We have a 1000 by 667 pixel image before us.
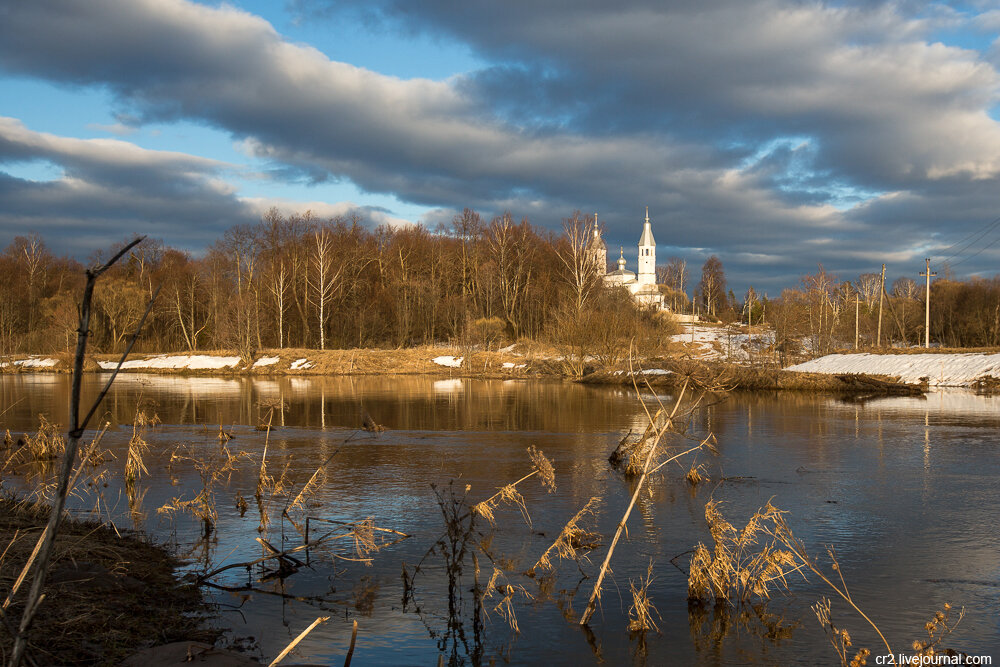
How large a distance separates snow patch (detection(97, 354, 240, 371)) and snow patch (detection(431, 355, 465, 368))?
53.1 ft

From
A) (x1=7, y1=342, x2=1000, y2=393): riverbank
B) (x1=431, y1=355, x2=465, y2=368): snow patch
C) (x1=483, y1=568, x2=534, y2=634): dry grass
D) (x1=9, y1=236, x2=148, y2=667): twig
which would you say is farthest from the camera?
(x1=431, y1=355, x2=465, y2=368): snow patch

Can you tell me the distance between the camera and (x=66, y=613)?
705 cm

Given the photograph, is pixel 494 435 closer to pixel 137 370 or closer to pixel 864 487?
pixel 864 487

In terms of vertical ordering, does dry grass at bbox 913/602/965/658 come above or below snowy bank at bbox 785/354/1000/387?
below

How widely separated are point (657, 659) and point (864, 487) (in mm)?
9249

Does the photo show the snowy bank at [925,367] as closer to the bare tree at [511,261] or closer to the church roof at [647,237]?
the bare tree at [511,261]

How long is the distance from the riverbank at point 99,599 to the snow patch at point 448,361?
4815 centimetres

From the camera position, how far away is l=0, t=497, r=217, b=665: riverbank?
6.53 m

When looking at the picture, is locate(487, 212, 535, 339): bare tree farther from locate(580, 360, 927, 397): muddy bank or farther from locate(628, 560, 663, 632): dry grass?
locate(628, 560, 663, 632): dry grass

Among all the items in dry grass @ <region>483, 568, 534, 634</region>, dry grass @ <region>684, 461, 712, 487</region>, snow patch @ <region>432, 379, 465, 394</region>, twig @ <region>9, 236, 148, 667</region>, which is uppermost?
twig @ <region>9, 236, 148, 667</region>

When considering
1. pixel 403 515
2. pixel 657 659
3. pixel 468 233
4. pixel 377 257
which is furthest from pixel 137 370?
pixel 657 659

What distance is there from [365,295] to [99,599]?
235ft

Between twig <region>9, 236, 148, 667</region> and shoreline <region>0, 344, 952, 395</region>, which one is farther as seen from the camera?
shoreline <region>0, 344, 952, 395</region>

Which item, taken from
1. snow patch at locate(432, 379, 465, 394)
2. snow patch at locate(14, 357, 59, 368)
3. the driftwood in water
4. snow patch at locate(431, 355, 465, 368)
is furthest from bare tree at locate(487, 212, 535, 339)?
snow patch at locate(14, 357, 59, 368)
